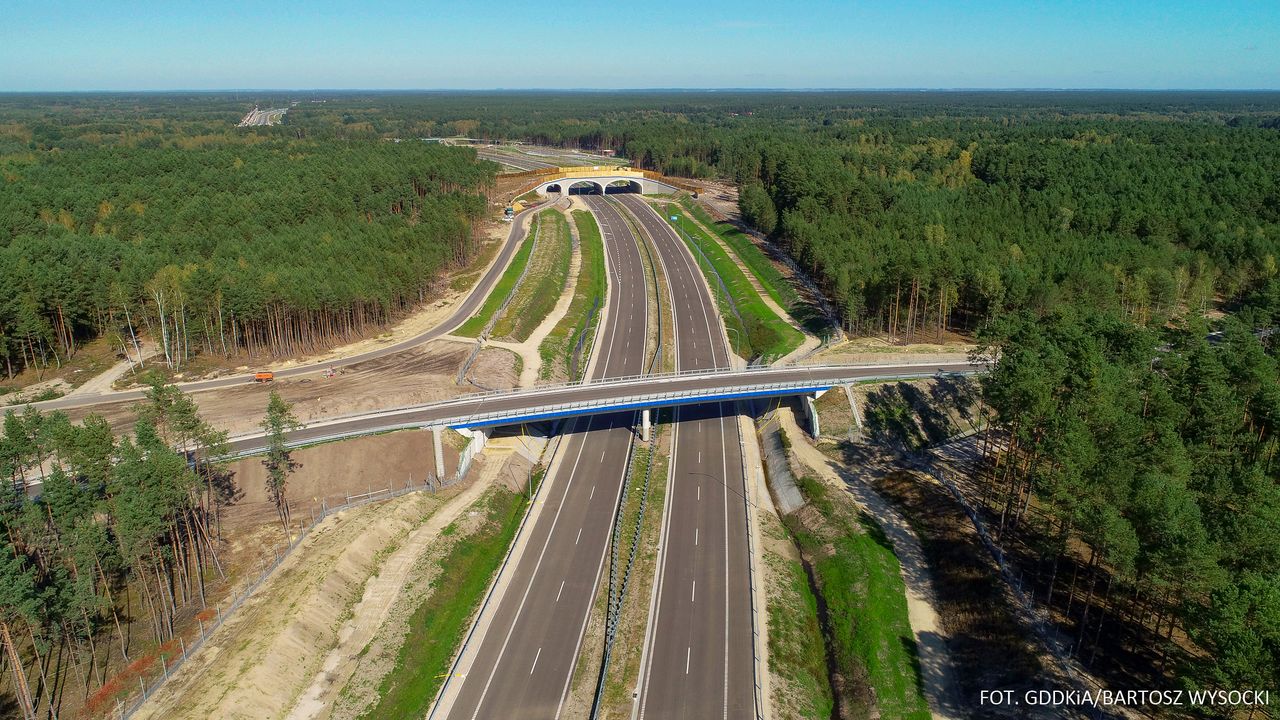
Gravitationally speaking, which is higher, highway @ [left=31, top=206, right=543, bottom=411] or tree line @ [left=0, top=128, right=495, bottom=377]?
tree line @ [left=0, top=128, right=495, bottom=377]

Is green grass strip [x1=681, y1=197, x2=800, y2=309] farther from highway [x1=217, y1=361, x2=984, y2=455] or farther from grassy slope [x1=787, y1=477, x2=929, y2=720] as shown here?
grassy slope [x1=787, y1=477, x2=929, y2=720]

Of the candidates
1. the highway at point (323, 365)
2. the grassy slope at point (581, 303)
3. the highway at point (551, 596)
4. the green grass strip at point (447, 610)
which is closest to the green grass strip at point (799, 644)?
the highway at point (551, 596)

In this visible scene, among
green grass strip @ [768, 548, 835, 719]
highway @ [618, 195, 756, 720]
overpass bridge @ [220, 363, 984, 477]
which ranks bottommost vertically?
green grass strip @ [768, 548, 835, 719]

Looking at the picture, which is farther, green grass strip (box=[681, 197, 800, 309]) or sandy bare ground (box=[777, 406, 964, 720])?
green grass strip (box=[681, 197, 800, 309])

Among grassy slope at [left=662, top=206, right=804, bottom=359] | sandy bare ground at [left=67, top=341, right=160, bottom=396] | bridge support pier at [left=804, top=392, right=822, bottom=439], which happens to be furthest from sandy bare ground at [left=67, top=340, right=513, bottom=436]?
grassy slope at [left=662, top=206, right=804, bottom=359]

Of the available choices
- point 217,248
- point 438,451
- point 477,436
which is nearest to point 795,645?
point 438,451

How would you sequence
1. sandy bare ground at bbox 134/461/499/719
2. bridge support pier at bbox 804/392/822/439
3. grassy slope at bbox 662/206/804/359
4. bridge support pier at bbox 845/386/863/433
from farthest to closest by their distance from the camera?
grassy slope at bbox 662/206/804/359 < bridge support pier at bbox 804/392/822/439 < bridge support pier at bbox 845/386/863/433 < sandy bare ground at bbox 134/461/499/719
